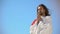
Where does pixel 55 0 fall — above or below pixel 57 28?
above

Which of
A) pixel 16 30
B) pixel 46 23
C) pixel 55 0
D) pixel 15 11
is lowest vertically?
pixel 16 30

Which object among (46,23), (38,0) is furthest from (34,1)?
(46,23)

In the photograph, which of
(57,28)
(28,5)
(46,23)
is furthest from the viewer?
(28,5)

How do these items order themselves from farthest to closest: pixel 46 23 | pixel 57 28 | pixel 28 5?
1. pixel 28 5
2. pixel 57 28
3. pixel 46 23

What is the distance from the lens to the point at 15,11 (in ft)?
5.49

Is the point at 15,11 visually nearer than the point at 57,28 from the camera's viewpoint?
No

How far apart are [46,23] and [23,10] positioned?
450 mm

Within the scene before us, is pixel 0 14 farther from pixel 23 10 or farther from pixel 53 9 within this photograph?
pixel 53 9

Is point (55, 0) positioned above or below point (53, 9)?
above

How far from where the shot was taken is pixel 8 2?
1.71 metres

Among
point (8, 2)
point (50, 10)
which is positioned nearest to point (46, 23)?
point (50, 10)

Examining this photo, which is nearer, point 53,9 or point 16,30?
point 53,9

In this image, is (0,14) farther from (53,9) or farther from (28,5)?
(53,9)

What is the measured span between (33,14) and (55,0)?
32cm
